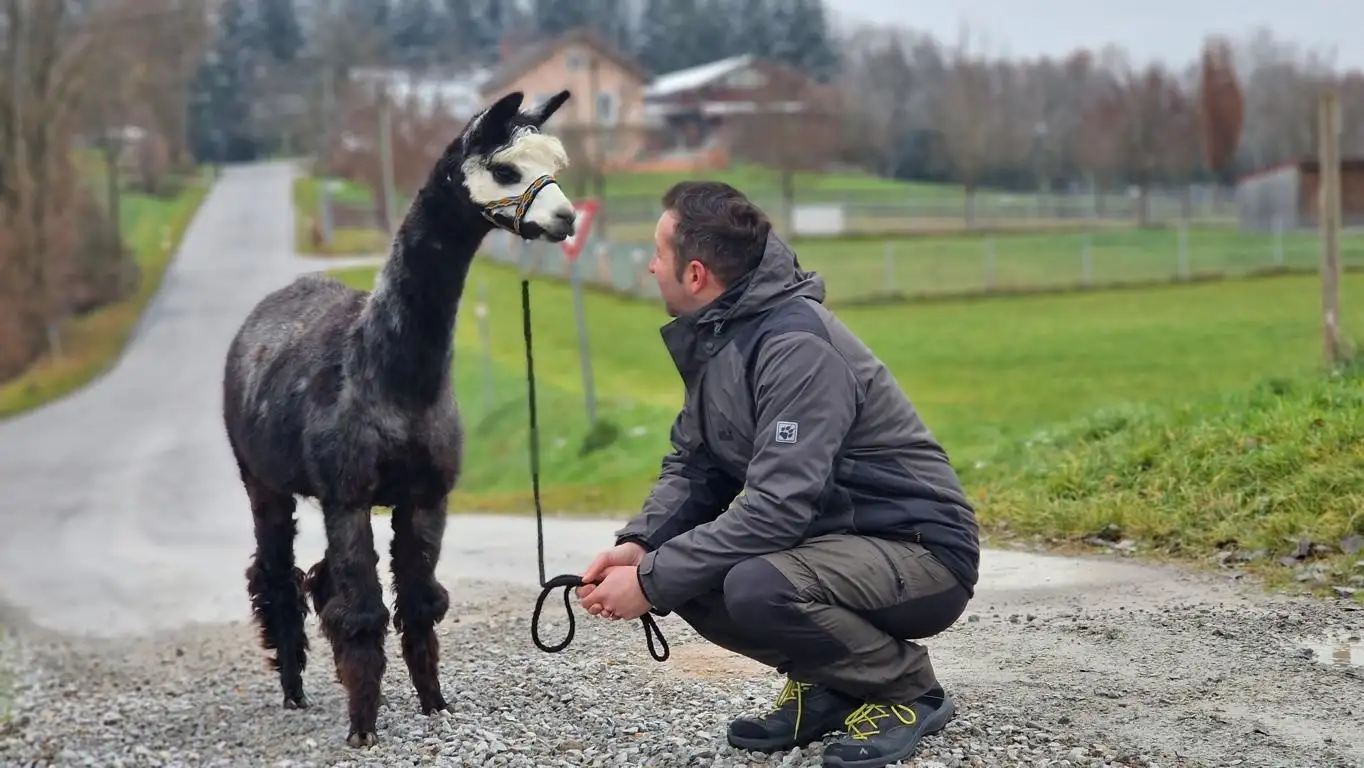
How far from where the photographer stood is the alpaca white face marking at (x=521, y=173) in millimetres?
5887

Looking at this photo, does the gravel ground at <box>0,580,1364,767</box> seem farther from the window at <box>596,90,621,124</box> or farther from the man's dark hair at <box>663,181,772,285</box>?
the window at <box>596,90,621,124</box>

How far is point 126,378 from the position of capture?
35375 mm

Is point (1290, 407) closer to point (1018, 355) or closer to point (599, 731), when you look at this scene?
point (599, 731)

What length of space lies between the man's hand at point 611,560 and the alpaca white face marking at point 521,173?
4.43ft

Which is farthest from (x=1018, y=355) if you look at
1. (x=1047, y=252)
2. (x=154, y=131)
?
(x=154, y=131)

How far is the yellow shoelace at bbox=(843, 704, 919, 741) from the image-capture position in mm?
5047

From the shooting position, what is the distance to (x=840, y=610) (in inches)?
193

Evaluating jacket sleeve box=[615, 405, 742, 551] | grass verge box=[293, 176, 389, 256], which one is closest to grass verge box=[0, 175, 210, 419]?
grass verge box=[293, 176, 389, 256]

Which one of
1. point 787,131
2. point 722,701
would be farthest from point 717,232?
point 787,131

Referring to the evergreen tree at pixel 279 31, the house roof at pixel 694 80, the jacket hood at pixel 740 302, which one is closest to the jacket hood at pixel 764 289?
the jacket hood at pixel 740 302

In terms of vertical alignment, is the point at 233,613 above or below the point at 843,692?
below

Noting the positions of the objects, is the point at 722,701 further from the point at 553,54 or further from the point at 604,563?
the point at 553,54

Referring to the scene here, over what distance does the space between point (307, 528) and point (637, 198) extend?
57769 millimetres

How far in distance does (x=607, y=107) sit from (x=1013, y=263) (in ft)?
169
